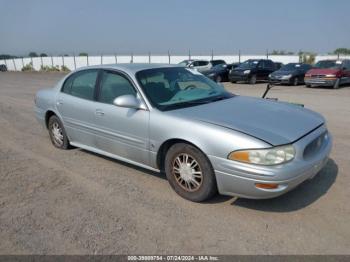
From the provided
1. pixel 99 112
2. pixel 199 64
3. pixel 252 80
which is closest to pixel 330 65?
pixel 252 80

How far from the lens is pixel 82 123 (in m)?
4.96

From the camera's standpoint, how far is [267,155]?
3.12 metres

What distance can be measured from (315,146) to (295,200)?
643 mm

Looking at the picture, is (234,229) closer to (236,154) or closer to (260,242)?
(260,242)

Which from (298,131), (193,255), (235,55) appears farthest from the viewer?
(235,55)

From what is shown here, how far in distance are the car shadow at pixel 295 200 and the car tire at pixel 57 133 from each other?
3.28m

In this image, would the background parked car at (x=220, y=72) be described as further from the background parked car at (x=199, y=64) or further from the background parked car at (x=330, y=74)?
the background parked car at (x=330, y=74)

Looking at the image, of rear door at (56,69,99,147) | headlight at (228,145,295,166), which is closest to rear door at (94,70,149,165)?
rear door at (56,69,99,147)

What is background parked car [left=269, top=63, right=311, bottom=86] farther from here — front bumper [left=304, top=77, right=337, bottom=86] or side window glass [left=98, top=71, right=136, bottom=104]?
side window glass [left=98, top=71, right=136, bottom=104]

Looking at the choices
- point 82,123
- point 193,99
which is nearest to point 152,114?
point 193,99

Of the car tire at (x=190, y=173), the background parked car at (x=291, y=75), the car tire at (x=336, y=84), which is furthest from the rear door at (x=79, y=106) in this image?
the background parked car at (x=291, y=75)

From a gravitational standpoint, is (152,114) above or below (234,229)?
above

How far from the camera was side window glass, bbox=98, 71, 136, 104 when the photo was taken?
4351mm

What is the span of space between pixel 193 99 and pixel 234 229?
1.81m
